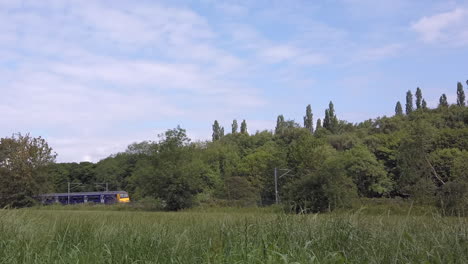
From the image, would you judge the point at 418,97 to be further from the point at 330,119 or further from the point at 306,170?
the point at 306,170

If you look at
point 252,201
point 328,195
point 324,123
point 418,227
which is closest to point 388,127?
point 324,123

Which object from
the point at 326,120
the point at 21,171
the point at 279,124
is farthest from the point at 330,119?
the point at 21,171

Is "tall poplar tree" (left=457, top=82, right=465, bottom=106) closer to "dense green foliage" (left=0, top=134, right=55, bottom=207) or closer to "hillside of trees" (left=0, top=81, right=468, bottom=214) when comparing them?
"hillside of trees" (left=0, top=81, right=468, bottom=214)

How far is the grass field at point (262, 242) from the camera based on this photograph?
650cm

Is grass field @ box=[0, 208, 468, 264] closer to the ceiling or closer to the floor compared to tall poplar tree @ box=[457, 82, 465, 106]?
closer to the floor

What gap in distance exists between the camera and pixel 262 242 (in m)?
6.91

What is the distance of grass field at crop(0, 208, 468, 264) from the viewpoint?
6.50 m

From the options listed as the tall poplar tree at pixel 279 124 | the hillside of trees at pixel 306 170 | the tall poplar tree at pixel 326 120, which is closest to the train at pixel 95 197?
the hillside of trees at pixel 306 170

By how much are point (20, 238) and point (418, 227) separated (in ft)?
24.3

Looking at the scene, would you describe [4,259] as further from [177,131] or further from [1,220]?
[177,131]

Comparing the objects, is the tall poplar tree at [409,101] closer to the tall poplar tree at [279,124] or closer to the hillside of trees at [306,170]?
the hillside of trees at [306,170]

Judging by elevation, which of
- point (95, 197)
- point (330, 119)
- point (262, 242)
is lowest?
point (95, 197)

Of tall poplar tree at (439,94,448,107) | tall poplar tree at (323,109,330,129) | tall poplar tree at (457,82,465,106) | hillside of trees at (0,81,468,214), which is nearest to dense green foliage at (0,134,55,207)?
hillside of trees at (0,81,468,214)

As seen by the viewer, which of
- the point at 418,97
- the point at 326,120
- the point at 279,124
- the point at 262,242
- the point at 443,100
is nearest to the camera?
the point at 262,242
